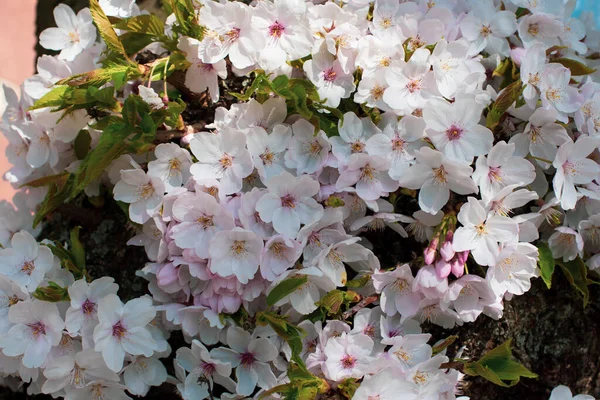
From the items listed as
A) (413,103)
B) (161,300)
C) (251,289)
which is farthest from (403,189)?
(161,300)

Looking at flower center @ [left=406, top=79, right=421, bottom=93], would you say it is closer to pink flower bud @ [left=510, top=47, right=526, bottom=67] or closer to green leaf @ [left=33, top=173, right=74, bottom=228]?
pink flower bud @ [left=510, top=47, right=526, bottom=67]

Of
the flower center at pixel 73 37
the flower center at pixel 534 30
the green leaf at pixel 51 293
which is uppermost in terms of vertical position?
the flower center at pixel 534 30

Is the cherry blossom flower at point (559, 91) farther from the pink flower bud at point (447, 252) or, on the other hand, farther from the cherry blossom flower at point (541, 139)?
the pink flower bud at point (447, 252)

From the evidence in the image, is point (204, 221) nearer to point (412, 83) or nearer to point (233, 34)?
point (233, 34)

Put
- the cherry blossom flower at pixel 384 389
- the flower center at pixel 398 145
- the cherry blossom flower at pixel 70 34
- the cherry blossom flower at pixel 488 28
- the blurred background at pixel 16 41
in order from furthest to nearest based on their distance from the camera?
the blurred background at pixel 16 41
the cherry blossom flower at pixel 70 34
the cherry blossom flower at pixel 488 28
the flower center at pixel 398 145
the cherry blossom flower at pixel 384 389

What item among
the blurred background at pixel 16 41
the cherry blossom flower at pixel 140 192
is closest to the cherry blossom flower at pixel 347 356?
the cherry blossom flower at pixel 140 192

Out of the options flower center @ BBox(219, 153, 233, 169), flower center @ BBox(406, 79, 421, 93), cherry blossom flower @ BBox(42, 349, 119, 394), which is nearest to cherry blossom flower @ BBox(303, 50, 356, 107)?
flower center @ BBox(406, 79, 421, 93)
